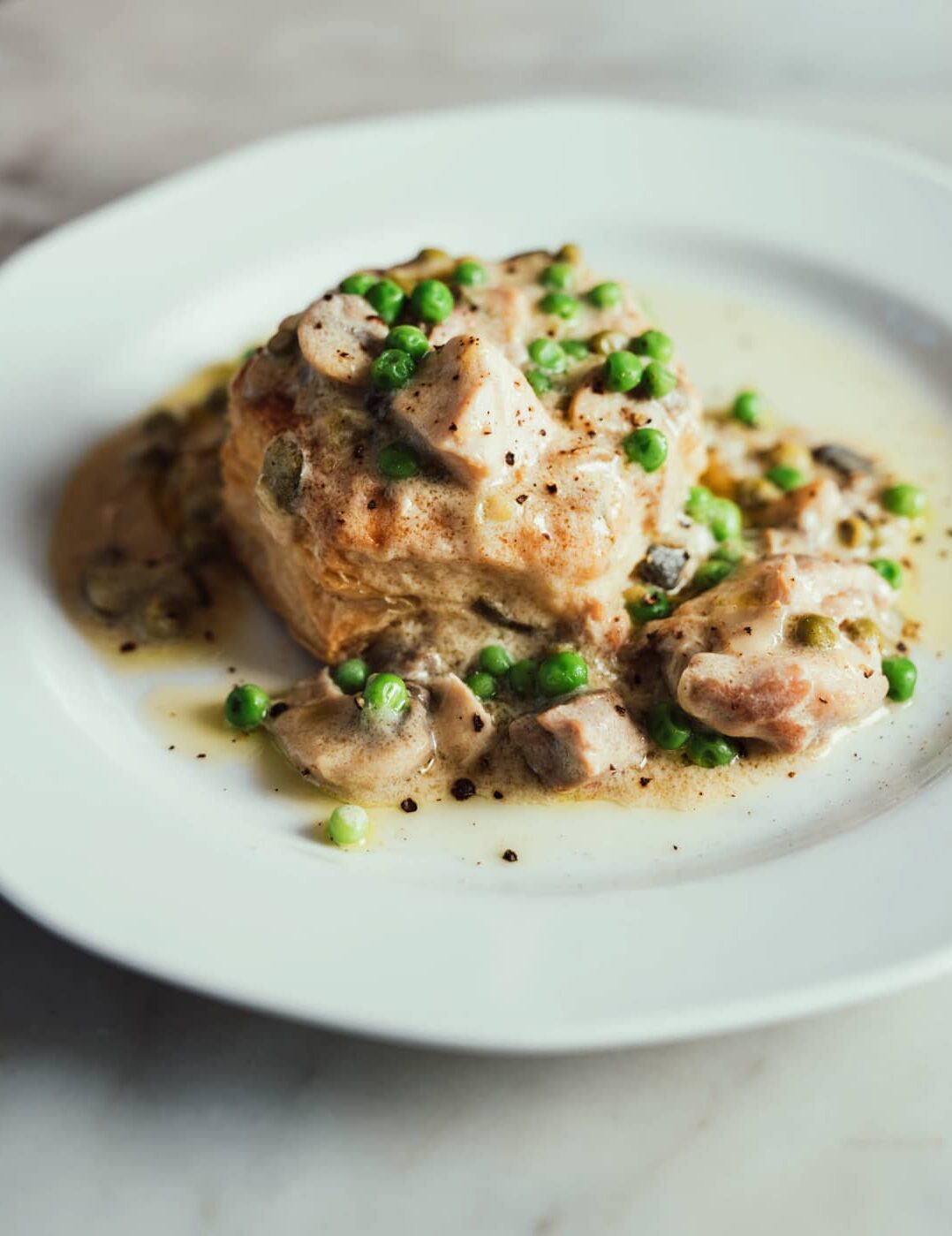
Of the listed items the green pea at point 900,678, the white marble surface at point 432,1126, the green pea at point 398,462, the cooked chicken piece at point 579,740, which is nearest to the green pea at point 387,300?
the green pea at point 398,462

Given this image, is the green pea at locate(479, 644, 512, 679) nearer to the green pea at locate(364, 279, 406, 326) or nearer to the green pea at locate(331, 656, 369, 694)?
the green pea at locate(331, 656, 369, 694)

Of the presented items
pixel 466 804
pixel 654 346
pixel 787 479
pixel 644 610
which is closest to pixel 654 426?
pixel 654 346

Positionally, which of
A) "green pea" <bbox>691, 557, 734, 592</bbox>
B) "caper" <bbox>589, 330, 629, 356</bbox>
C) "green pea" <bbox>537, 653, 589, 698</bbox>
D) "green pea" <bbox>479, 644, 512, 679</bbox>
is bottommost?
"green pea" <bbox>479, 644, 512, 679</bbox>

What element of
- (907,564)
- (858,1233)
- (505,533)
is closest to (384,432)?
(505,533)

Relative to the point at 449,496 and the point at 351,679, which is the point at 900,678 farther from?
the point at 351,679

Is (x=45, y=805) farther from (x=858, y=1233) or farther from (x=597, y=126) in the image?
(x=597, y=126)

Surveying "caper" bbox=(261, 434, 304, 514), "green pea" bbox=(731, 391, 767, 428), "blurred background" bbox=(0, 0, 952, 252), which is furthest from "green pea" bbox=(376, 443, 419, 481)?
"blurred background" bbox=(0, 0, 952, 252)

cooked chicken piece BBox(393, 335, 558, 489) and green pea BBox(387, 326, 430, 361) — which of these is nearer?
cooked chicken piece BBox(393, 335, 558, 489)
